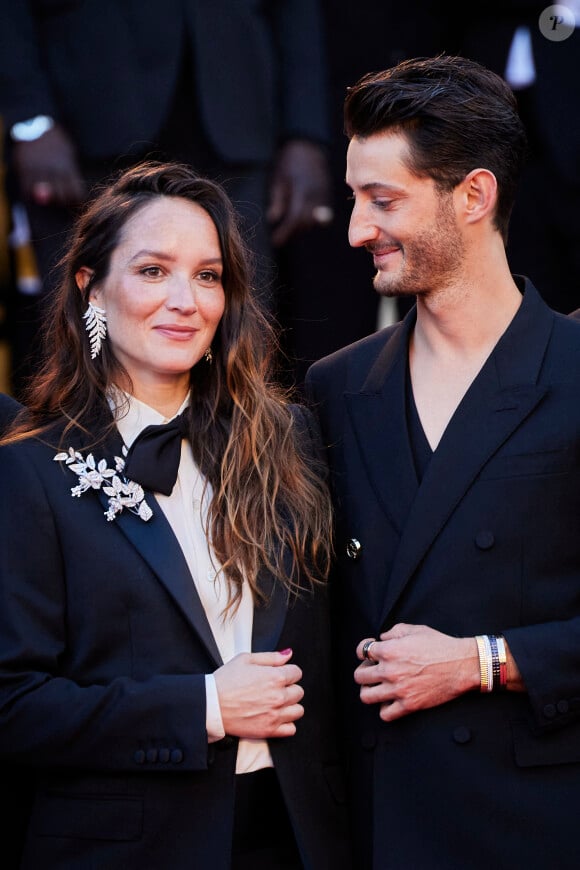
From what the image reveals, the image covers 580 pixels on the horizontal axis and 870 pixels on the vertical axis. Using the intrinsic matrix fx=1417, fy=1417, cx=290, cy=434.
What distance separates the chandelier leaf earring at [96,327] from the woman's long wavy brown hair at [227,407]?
0.02 metres

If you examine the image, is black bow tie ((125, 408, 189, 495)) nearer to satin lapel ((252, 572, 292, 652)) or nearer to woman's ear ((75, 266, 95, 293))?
satin lapel ((252, 572, 292, 652))

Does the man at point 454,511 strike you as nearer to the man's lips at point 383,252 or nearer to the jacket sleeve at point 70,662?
the man's lips at point 383,252

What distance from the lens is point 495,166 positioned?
315 centimetres

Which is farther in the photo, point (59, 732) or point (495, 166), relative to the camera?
point (495, 166)

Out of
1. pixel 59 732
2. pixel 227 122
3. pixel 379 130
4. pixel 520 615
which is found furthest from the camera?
pixel 227 122

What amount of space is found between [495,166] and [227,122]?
1.72 m

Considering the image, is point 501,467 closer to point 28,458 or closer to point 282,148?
point 28,458

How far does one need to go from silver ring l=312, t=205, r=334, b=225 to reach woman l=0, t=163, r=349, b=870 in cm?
159

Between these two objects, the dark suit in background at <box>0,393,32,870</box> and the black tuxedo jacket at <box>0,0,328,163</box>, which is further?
the black tuxedo jacket at <box>0,0,328,163</box>

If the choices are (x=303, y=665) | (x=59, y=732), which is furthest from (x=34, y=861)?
(x=303, y=665)

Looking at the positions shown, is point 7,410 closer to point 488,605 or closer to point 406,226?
point 406,226

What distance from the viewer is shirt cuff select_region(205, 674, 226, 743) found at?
2709mm

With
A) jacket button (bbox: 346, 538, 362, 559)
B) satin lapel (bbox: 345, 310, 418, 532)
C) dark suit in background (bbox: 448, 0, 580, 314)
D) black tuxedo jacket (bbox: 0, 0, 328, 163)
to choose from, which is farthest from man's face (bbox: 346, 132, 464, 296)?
dark suit in background (bbox: 448, 0, 580, 314)

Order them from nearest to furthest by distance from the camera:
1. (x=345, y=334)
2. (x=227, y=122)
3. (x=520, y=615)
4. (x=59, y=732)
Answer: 1. (x=59, y=732)
2. (x=520, y=615)
3. (x=227, y=122)
4. (x=345, y=334)
